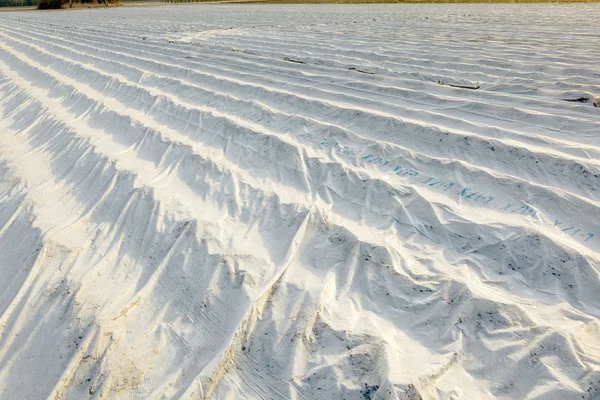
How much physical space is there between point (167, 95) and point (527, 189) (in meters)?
3.30

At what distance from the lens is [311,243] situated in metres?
1.73

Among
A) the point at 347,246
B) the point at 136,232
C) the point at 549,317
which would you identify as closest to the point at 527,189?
the point at 549,317

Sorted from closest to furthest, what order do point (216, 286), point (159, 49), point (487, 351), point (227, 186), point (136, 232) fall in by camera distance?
1. point (487, 351)
2. point (216, 286)
3. point (136, 232)
4. point (227, 186)
5. point (159, 49)

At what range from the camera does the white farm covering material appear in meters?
1.20

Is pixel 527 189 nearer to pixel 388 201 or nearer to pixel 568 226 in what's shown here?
pixel 568 226

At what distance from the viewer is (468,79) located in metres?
3.60

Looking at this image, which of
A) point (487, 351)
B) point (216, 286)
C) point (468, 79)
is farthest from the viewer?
point (468, 79)

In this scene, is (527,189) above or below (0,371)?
above

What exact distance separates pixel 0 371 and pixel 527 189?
7.64 ft

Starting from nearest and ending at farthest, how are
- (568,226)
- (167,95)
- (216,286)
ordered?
(216,286), (568,226), (167,95)

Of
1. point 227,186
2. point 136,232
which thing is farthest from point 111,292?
point 227,186

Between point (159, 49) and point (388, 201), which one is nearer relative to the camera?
point (388, 201)

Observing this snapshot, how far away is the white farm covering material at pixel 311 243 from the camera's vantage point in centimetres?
120

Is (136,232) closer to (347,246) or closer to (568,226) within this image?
(347,246)
